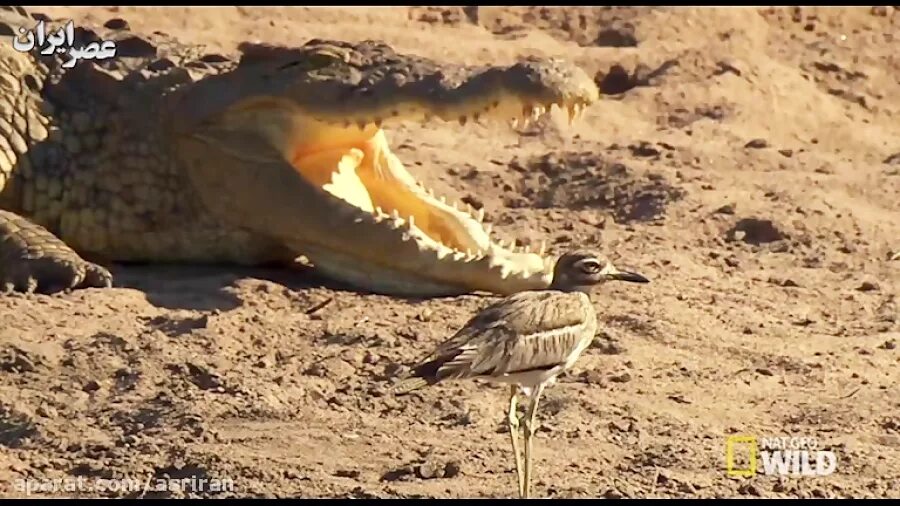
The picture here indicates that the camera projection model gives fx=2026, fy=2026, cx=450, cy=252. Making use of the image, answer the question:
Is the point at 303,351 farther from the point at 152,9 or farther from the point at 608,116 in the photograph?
the point at 152,9

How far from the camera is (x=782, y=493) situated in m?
5.56

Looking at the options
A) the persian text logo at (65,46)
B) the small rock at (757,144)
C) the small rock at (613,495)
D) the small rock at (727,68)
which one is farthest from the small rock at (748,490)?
the small rock at (727,68)

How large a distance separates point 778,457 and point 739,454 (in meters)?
0.11

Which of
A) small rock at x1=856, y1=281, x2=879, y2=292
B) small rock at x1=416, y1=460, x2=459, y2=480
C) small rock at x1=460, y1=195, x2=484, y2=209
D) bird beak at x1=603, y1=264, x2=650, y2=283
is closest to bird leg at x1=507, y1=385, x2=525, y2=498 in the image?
small rock at x1=416, y1=460, x2=459, y2=480

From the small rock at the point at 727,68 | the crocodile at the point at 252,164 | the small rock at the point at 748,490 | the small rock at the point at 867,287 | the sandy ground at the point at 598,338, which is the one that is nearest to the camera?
the small rock at the point at 748,490

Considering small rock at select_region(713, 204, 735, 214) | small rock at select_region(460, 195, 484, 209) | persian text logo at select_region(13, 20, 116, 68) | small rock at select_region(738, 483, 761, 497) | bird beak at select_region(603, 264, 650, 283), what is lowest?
small rock at select_region(460, 195, 484, 209)

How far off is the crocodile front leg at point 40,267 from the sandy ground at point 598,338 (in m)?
0.10

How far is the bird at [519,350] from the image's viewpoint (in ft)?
17.3

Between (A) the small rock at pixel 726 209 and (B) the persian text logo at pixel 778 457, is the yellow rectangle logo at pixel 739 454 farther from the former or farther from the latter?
(A) the small rock at pixel 726 209

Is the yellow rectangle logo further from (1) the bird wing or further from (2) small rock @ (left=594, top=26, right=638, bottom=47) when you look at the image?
(2) small rock @ (left=594, top=26, right=638, bottom=47)

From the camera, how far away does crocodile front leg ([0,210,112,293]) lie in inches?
276

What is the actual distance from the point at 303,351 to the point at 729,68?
4.60 meters

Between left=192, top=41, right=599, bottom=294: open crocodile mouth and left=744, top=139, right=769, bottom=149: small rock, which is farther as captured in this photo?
left=744, top=139, right=769, bottom=149: small rock

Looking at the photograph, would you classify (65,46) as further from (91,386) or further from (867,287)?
(867,287)
